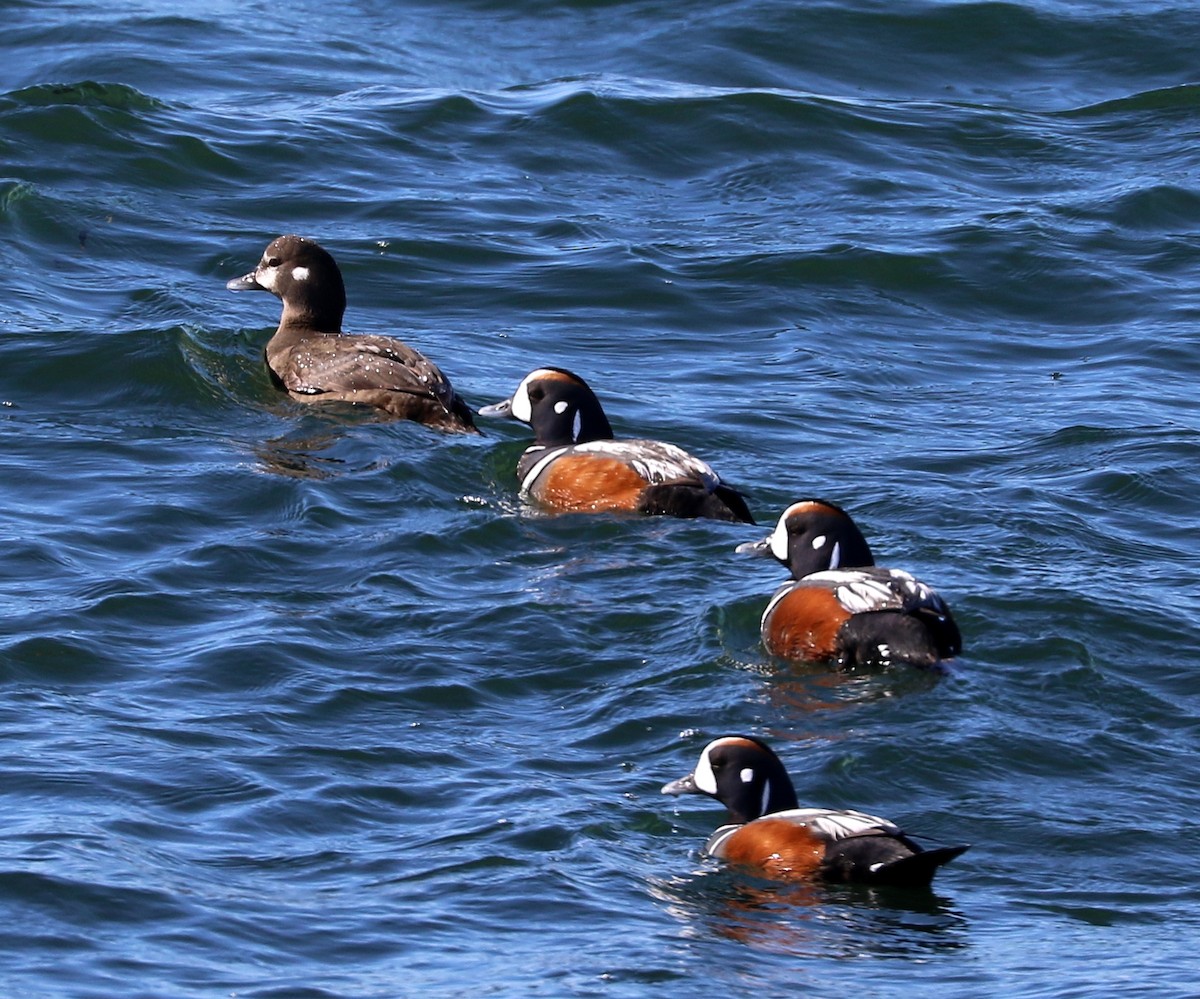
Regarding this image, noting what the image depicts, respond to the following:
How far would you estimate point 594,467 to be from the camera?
1202 cm

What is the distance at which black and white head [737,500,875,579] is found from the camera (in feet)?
35.1

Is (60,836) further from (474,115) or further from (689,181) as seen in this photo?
(474,115)

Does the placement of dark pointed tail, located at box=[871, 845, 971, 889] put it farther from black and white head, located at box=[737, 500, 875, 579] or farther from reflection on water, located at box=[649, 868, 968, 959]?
black and white head, located at box=[737, 500, 875, 579]

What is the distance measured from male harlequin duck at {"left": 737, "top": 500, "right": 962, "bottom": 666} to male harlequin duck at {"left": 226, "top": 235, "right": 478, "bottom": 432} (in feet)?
11.1

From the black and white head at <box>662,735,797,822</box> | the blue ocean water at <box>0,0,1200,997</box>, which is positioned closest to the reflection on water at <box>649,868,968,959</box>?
the blue ocean water at <box>0,0,1200,997</box>

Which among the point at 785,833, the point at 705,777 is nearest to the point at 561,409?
the point at 705,777

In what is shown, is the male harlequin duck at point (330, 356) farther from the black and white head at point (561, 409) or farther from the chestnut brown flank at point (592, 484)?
Result: the chestnut brown flank at point (592, 484)

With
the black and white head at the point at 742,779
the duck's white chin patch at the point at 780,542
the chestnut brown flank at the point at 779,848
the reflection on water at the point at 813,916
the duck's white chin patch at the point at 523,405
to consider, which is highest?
the duck's white chin patch at the point at 523,405

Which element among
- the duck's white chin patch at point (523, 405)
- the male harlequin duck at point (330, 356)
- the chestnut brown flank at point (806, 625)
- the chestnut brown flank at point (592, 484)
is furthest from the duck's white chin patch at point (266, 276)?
the chestnut brown flank at point (806, 625)

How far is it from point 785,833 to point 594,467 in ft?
13.6

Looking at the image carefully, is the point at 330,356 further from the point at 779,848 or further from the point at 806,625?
the point at 779,848

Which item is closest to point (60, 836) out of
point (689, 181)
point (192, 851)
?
point (192, 851)

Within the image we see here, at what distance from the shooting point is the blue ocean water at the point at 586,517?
7734 millimetres

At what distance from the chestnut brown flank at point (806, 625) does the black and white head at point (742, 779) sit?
5.35 feet
